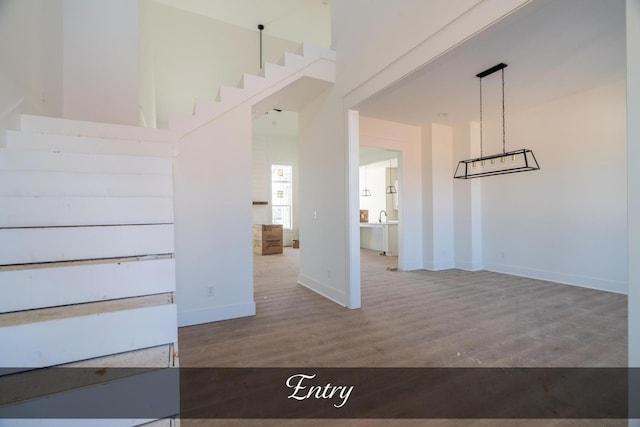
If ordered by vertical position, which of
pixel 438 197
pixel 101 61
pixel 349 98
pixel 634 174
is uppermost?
pixel 101 61

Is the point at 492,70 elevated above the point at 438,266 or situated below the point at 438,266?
above

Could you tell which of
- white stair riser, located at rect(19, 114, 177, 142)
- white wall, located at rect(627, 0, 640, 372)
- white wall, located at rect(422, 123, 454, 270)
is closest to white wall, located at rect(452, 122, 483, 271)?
white wall, located at rect(422, 123, 454, 270)

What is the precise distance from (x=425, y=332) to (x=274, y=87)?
3191 mm

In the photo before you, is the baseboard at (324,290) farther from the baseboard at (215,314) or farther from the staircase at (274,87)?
the staircase at (274,87)

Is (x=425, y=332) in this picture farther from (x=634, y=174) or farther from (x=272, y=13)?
(x=272, y=13)

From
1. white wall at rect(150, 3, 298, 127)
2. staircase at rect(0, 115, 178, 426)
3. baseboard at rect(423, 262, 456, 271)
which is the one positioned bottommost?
baseboard at rect(423, 262, 456, 271)

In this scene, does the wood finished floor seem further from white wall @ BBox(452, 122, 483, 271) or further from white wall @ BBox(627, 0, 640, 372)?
white wall @ BBox(452, 122, 483, 271)

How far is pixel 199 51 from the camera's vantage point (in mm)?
5172

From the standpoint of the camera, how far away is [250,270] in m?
3.24

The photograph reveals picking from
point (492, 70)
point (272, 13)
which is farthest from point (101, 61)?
point (492, 70)

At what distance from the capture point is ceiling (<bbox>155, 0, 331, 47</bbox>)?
4301mm

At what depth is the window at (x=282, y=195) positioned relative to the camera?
9625 millimetres

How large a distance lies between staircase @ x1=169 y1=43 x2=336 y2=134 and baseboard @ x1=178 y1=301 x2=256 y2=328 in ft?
6.34
